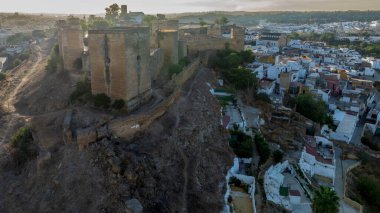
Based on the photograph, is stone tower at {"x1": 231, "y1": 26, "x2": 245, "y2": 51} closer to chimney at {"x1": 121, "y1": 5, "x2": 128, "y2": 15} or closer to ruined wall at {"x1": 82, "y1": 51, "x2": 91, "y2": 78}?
chimney at {"x1": 121, "y1": 5, "x2": 128, "y2": 15}

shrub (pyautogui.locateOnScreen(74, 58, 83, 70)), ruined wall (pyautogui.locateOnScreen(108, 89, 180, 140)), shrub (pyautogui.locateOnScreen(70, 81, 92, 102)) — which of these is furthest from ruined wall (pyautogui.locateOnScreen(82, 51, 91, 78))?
ruined wall (pyautogui.locateOnScreen(108, 89, 180, 140))

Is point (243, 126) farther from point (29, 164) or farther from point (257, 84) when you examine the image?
point (29, 164)

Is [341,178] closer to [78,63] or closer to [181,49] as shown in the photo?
[181,49]

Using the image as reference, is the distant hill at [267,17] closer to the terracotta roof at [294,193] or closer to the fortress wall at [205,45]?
the fortress wall at [205,45]

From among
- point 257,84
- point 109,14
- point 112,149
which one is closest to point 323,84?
point 257,84

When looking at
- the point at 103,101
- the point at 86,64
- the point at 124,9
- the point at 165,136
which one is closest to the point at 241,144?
the point at 165,136

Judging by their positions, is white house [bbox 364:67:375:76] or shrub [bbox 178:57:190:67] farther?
white house [bbox 364:67:375:76]
